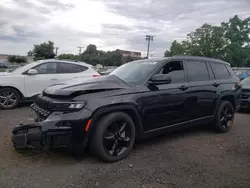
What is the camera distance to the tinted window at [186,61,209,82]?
16.0 ft

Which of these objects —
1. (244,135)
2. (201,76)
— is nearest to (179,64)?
(201,76)

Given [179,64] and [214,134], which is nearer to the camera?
[179,64]

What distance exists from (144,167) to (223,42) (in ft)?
186

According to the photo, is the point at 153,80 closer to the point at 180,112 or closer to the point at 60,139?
the point at 180,112

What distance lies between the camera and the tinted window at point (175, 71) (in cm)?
448

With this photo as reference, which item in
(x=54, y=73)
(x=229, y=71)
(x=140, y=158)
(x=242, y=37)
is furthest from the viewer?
(x=242, y=37)

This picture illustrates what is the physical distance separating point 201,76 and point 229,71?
127cm

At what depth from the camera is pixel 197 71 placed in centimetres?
505

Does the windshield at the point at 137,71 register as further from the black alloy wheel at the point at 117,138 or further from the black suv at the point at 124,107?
the black alloy wheel at the point at 117,138

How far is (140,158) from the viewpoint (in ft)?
12.7

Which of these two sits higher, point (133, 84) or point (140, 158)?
point (133, 84)

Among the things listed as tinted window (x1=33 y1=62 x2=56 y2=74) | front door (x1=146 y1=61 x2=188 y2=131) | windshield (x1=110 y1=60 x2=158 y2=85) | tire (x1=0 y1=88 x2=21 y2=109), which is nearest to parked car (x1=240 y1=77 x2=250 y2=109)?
front door (x1=146 y1=61 x2=188 y2=131)

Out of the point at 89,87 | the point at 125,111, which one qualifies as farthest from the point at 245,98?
the point at 89,87

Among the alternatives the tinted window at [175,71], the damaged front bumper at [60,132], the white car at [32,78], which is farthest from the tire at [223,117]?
the white car at [32,78]
